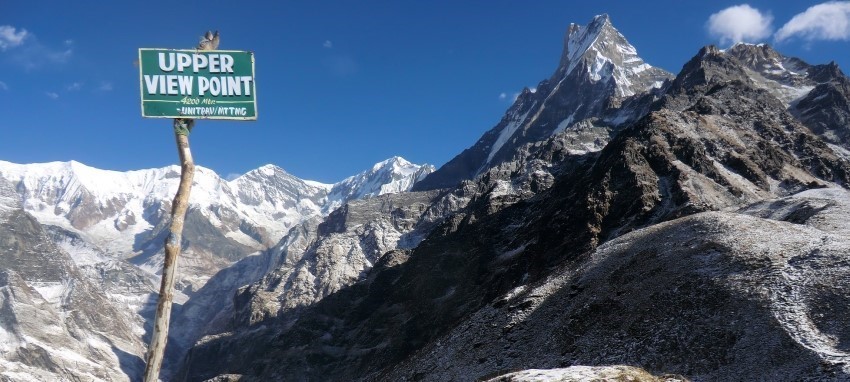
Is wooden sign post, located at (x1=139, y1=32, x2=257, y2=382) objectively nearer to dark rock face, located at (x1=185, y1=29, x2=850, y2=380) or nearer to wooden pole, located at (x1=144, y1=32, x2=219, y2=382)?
wooden pole, located at (x1=144, y1=32, x2=219, y2=382)

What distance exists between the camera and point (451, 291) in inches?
6496

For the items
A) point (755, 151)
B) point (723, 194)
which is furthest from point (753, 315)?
point (755, 151)

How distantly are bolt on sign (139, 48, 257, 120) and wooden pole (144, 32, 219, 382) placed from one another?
0.27m

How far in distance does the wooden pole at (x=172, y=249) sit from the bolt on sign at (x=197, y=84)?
27 cm

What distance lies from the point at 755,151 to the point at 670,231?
4199 inches

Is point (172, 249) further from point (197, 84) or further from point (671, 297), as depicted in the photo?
point (671, 297)

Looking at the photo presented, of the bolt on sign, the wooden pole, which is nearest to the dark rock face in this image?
the bolt on sign

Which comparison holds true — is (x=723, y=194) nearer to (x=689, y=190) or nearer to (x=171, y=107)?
(x=689, y=190)

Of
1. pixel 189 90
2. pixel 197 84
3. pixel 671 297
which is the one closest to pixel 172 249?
pixel 189 90

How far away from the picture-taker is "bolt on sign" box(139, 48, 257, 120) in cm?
1227

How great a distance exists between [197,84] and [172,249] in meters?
3.14

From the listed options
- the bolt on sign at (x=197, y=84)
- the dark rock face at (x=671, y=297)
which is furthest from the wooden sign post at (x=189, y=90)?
the dark rock face at (x=671, y=297)

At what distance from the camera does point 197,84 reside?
12523 millimetres

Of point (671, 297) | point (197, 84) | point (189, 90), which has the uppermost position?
point (197, 84)
